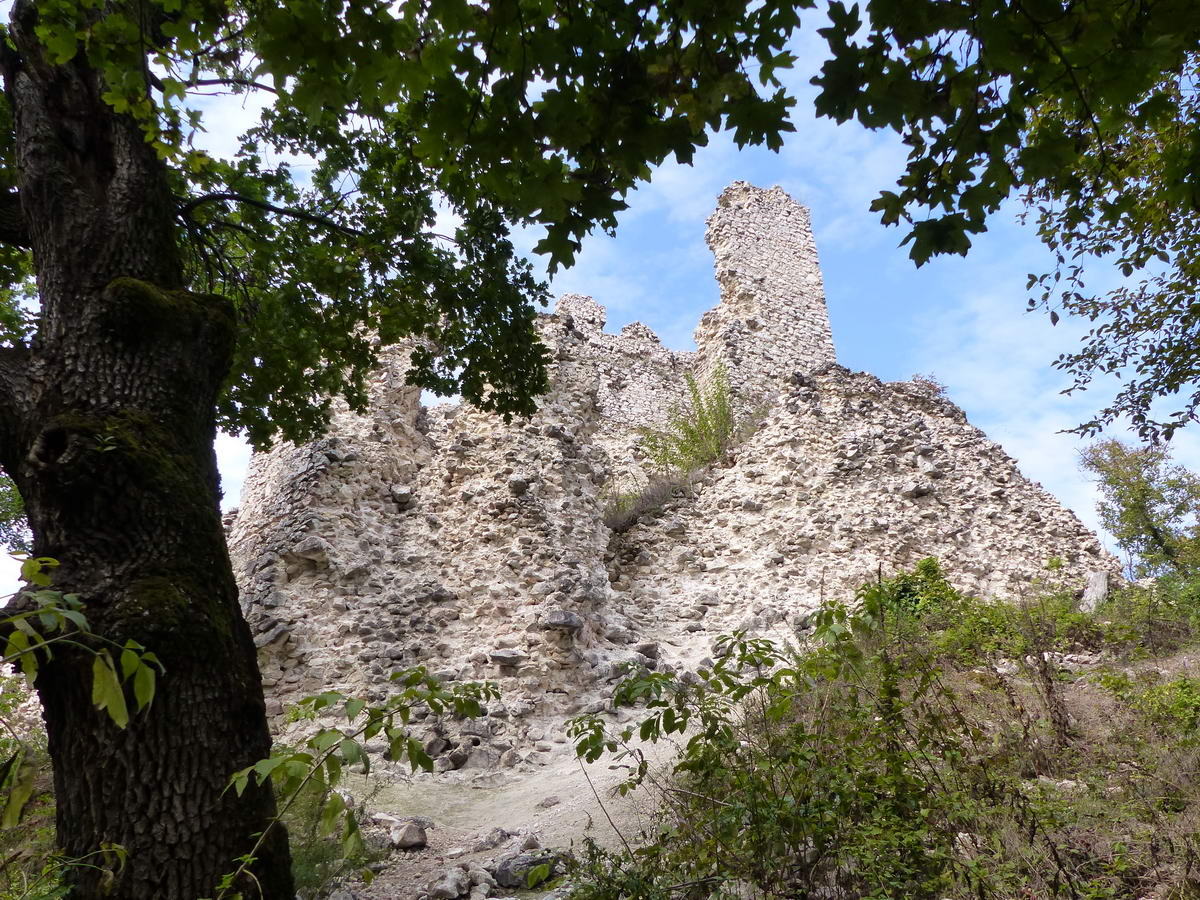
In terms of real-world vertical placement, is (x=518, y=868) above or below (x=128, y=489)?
below

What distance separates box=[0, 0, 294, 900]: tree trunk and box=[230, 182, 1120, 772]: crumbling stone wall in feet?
13.6

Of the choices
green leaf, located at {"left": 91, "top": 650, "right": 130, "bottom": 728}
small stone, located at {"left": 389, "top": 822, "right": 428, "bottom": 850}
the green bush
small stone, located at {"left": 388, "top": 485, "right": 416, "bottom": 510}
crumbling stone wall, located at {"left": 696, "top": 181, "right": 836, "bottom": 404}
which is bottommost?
small stone, located at {"left": 389, "top": 822, "right": 428, "bottom": 850}

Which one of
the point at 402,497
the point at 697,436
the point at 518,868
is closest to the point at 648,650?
the point at 402,497

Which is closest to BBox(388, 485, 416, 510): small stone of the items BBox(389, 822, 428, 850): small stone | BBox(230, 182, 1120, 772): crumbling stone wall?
BBox(230, 182, 1120, 772): crumbling stone wall

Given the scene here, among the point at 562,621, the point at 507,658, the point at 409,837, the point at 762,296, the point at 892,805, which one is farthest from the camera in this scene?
the point at 762,296

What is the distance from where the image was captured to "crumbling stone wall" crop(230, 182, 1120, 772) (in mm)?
7383

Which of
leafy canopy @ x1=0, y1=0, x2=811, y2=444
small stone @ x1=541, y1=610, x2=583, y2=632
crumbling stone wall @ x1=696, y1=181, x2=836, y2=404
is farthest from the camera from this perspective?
crumbling stone wall @ x1=696, y1=181, x2=836, y2=404

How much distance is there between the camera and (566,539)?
8.61 metres

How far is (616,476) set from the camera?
44.1 feet

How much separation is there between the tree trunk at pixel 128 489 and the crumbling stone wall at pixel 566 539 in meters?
4.14

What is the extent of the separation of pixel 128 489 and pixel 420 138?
1.80m

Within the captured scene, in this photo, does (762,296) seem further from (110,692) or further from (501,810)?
(110,692)

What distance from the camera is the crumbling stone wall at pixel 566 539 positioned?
7383 millimetres

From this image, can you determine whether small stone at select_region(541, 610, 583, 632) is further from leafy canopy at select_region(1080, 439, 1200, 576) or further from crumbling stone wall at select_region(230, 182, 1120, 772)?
leafy canopy at select_region(1080, 439, 1200, 576)
